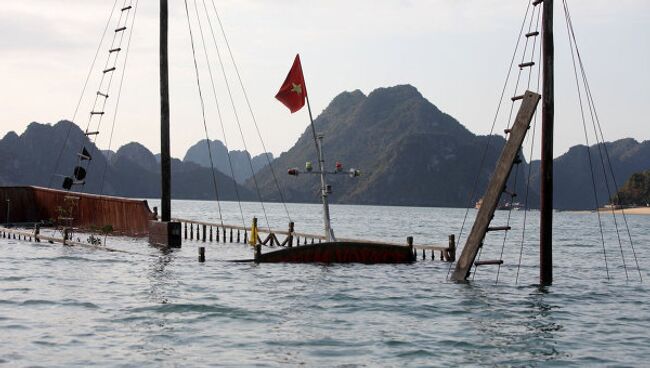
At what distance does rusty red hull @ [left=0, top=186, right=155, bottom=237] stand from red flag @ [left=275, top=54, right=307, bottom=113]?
45.6ft

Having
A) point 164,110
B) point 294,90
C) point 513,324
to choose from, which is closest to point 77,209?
point 164,110

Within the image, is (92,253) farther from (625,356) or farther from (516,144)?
(625,356)

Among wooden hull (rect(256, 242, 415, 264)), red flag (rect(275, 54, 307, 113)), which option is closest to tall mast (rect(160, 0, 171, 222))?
wooden hull (rect(256, 242, 415, 264))

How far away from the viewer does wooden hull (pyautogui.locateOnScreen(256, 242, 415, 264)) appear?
105ft

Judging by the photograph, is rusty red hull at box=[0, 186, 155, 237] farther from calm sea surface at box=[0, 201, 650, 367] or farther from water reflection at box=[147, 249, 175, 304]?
calm sea surface at box=[0, 201, 650, 367]

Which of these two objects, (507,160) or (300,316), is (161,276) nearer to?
(300,316)

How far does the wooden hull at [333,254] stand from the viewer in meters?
32.1

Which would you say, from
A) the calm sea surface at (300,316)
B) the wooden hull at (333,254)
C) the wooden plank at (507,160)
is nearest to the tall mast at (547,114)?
the wooden plank at (507,160)

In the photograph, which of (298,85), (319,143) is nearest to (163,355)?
(319,143)

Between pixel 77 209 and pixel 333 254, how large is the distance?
875 inches

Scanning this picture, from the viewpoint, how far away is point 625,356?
1688 cm

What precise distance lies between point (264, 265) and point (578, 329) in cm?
1643

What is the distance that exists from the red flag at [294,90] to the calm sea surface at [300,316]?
6.57 meters

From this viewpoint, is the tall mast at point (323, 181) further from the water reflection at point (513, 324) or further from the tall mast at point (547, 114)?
the tall mast at point (547, 114)
